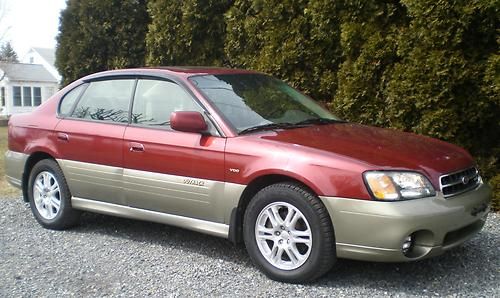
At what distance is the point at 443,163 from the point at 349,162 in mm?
735

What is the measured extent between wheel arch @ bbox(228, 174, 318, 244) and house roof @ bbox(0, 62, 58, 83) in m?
35.9

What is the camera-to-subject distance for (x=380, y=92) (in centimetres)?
678

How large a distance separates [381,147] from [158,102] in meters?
2.03

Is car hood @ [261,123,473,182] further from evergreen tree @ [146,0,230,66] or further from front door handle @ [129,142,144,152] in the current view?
evergreen tree @ [146,0,230,66]

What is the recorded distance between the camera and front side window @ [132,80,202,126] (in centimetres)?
484

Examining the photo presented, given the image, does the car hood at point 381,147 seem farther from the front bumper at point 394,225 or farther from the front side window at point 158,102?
the front side window at point 158,102

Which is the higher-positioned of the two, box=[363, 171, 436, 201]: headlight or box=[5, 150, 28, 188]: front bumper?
box=[363, 171, 436, 201]: headlight

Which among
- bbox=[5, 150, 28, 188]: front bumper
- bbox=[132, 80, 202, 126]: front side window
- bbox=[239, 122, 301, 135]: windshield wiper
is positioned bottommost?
bbox=[5, 150, 28, 188]: front bumper

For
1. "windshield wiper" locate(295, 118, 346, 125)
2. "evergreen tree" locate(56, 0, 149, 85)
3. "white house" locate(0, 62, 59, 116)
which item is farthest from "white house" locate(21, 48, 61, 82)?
"windshield wiper" locate(295, 118, 346, 125)

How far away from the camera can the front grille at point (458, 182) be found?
3902 mm

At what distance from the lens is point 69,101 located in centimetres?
579

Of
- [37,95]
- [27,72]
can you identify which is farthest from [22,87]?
[27,72]

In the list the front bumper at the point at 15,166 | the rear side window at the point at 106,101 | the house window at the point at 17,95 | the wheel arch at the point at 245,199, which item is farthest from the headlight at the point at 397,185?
the house window at the point at 17,95

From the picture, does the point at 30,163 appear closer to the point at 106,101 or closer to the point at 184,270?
the point at 106,101
